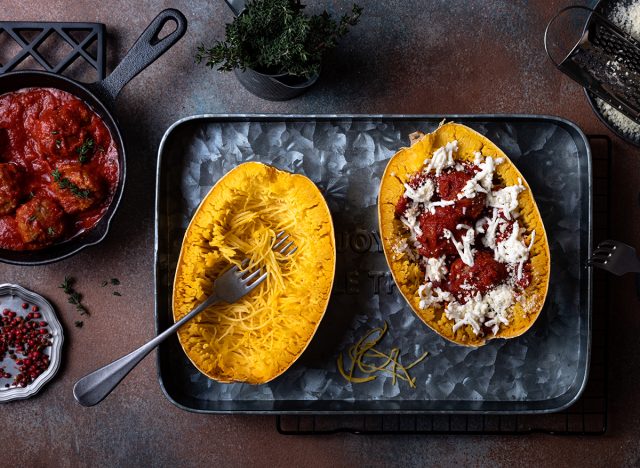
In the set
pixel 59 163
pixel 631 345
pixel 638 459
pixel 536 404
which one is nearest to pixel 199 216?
pixel 59 163

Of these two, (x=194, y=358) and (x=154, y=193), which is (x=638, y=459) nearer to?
(x=194, y=358)

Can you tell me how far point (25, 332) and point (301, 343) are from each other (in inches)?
41.1

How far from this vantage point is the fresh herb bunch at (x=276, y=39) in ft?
6.21

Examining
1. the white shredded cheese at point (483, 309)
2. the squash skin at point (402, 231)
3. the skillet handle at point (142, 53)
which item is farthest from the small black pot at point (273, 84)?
the white shredded cheese at point (483, 309)

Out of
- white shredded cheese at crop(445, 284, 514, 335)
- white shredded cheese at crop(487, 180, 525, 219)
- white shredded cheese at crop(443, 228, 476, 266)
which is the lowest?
white shredded cheese at crop(445, 284, 514, 335)

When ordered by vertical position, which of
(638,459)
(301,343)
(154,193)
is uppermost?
(154,193)

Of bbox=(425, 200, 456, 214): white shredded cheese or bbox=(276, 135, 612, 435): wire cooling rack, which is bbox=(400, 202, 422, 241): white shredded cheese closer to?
bbox=(425, 200, 456, 214): white shredded cheese

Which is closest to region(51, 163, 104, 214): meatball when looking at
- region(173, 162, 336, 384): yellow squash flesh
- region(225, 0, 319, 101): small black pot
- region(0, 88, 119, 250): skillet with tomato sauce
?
region(0, 88, 119, 250): skillet with tomato sauce

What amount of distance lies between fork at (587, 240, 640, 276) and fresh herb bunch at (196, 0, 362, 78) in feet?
3.61

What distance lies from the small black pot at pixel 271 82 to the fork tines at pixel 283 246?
0.49 metres

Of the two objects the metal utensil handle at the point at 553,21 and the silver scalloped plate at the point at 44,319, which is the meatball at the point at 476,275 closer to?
the metal utensil handle at the point at 553,21

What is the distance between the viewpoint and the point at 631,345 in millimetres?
2244

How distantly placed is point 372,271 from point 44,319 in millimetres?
1191

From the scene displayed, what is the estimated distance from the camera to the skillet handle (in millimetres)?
2031
